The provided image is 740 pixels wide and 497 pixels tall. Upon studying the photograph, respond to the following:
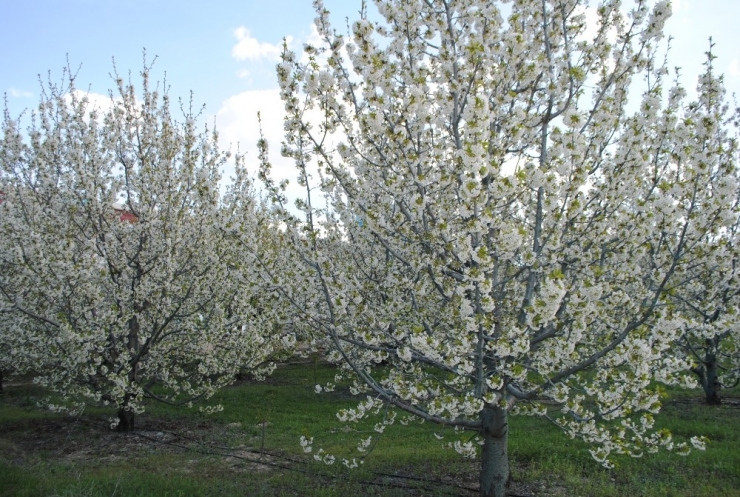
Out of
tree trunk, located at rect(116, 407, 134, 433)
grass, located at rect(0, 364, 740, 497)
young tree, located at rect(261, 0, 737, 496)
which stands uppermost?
young tree, located at rect(261, 0, 737, 496)

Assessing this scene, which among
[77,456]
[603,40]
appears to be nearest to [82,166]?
Answer: [77,456]

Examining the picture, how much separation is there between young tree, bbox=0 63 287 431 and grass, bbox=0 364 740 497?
908 millimetres

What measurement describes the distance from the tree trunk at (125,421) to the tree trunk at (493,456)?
7.09m

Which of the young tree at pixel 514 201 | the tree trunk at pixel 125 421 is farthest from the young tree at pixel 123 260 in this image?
the young tree at pixel 514 201

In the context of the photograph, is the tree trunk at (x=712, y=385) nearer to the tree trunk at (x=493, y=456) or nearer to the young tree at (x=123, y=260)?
the tree trunk at (x=493, y=456)

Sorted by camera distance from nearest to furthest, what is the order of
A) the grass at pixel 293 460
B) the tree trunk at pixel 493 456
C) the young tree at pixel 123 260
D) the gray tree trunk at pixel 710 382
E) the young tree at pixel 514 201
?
1. the young tree at pixel 514 201
2. the tree trunk at pixel 493 456
3. the grass at pixel 293 460
4. the young tree at pixel 123 260
5. the gray tree trunk at pixel 710 382

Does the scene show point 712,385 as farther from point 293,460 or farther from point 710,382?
point 293,460

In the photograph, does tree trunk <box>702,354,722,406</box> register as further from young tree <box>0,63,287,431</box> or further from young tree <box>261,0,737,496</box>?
young tree <box>0,63,287,431</box>

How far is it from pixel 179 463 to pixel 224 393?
6.62m

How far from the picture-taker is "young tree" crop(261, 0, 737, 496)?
179 inches

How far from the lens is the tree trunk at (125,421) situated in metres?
9.67

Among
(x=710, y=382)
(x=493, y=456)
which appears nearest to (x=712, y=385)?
(x=710, y=382)

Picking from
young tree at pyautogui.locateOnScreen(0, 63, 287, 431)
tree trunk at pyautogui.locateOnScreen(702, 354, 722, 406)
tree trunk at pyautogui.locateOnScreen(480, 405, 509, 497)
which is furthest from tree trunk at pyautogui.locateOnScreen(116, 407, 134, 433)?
tree trunk at pyautogui.locateOnScreen(702, 354, 722, 406)

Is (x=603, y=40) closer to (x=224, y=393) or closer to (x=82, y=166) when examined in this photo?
(x=82, y=166)
